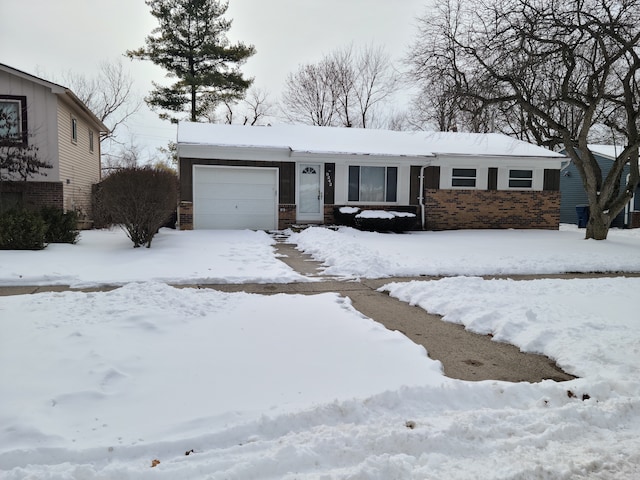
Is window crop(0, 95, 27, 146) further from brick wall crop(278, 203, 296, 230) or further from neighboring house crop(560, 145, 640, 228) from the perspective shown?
neighboring house crop(560, 145, 640, 228)

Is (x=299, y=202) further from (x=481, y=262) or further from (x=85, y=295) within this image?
(x=85, y=295)

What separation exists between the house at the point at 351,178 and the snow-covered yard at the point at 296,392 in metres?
10.7

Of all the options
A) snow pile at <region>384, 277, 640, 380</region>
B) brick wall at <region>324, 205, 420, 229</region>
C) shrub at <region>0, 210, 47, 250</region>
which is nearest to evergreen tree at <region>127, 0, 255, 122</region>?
brick wall at <region>324, 205, 420, 229</region>

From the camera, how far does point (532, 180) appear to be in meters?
18.9

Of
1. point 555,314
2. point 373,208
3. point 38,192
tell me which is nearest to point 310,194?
point 373,208

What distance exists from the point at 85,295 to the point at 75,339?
1567 mm

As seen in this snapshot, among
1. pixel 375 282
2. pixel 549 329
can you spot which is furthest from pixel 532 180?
pixel 549 329

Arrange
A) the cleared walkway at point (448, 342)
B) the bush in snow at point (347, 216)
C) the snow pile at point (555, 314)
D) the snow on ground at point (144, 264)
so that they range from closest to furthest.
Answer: the cleared walkway at point (448, 342) < the snow pile at point (555, 314) < the snow on ground at point (144, 264) < the bush in snow at point (347, 216)

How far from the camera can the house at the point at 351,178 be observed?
53.1 feet

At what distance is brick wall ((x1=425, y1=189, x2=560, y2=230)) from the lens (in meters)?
18.1

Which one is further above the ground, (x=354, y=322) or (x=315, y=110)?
(x=315, y=110)

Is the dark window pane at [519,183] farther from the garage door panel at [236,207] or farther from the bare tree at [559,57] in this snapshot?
the garage door panel at [236,207]

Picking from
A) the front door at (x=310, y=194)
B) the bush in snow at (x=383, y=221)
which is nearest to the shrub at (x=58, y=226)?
the front door at (x=310, y=194)

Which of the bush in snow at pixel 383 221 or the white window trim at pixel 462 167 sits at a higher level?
the white window trim at pixel 462 167
